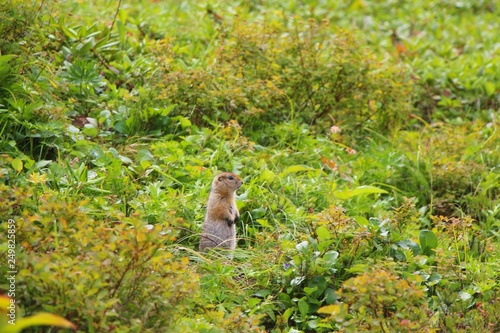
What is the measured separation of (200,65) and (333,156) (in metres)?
1.60

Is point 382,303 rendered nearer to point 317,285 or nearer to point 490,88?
point 317,285

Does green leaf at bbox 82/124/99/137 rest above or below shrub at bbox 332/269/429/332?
below

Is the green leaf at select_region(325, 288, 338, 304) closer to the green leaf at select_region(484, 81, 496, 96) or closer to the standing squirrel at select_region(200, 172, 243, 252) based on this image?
the standing squirrel at select_region(200, 172, 243, 252)

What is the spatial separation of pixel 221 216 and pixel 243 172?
36.9 inches

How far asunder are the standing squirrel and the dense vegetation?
0.15m

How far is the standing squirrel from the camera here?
550 cm

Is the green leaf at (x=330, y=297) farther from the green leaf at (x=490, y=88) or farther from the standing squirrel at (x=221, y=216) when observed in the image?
the green leaf at (x=490, y=88)

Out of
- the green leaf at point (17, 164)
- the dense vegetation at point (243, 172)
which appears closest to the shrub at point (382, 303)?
the dense vegetation at point (243, 172)

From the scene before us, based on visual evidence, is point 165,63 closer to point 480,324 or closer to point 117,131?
point 117,131

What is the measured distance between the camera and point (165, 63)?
23.1ft

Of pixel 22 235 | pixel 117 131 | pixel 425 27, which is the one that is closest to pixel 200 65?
pixel 117 131

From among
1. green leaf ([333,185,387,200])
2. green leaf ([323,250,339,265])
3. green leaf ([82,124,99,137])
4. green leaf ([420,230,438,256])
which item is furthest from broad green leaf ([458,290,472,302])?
green leaf ([82,124,99,137])

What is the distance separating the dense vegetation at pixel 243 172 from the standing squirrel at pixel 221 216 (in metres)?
0.15

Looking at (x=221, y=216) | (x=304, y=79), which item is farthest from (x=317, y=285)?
(x=304, y=79)
